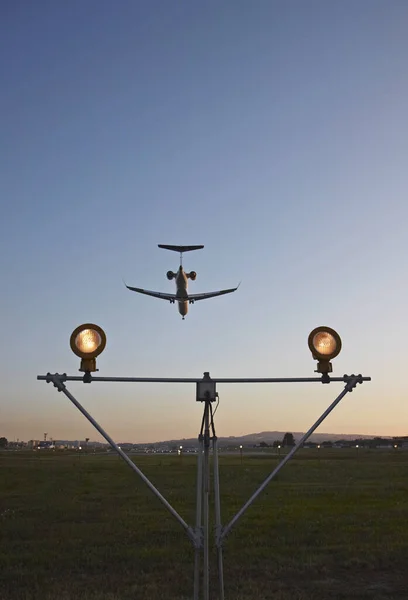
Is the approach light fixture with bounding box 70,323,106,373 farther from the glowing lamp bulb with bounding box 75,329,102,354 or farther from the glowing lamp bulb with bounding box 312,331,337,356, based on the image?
the glowing lamp bulb with bounding box 312,331,337,356

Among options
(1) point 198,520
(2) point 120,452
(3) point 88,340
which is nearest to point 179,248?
(3) point 88,340

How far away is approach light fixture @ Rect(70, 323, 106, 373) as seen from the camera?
16.1 ft

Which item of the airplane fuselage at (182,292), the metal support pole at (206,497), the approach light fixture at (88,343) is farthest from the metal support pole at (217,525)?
the airplane fuselage at (182,292)

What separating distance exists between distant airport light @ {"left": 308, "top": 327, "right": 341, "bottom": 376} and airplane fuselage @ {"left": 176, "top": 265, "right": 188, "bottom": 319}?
1493 inches

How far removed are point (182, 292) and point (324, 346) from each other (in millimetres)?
38182

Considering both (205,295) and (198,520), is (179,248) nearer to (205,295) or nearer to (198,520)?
(205,295)

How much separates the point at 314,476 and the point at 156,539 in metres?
22.4

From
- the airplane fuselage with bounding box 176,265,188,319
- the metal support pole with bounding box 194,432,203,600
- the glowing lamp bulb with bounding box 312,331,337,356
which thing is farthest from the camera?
the airplane fuselage with bounding box 176,265,188,319

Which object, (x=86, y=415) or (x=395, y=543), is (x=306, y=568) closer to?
(x=395, y=543)

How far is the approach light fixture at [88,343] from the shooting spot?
4.91 metres

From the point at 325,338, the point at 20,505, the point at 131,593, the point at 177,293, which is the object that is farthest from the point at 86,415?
the point at 177,293

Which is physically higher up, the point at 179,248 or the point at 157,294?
the point at 179,248

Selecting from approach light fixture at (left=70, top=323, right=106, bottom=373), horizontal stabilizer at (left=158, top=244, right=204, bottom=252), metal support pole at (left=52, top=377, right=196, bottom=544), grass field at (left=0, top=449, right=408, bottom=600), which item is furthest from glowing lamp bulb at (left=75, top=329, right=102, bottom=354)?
horizontal stabilizer at (left=158, top=244, right=204, bottom=252)

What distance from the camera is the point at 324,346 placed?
509 cm
